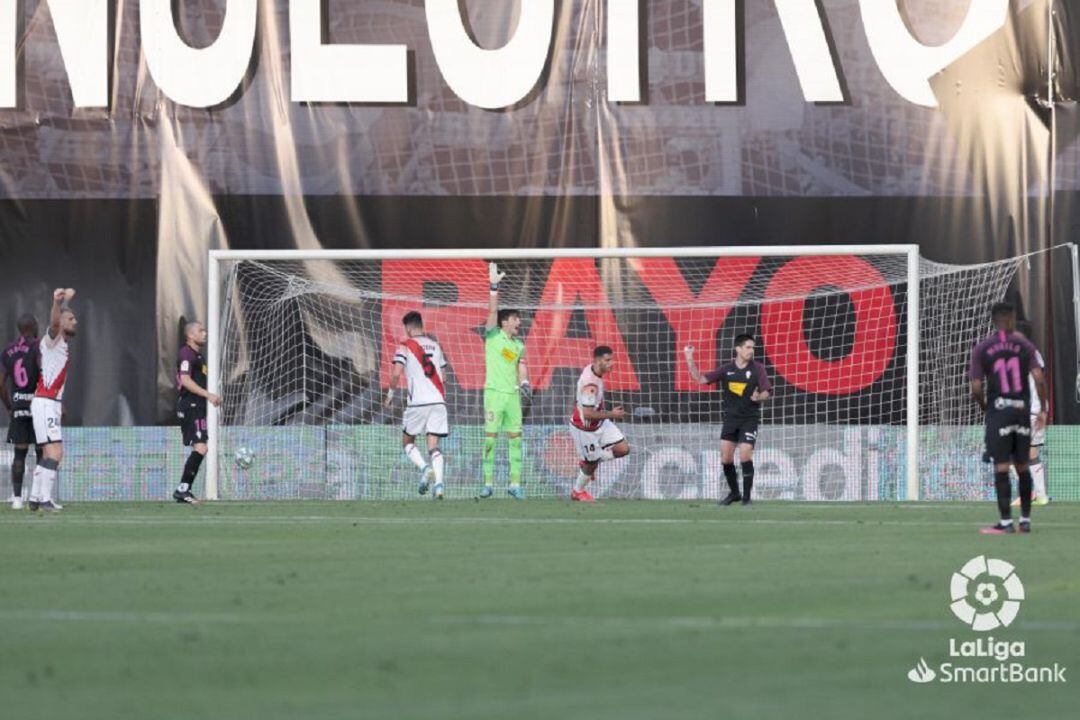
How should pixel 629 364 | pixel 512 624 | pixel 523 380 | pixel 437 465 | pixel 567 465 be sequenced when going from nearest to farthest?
pixel 512 624 → pixel 437 465 → pixel 523 380 → pixel 567 465 → pixel 629 364

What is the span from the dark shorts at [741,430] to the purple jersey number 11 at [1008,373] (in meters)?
5.60

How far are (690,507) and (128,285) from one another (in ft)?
23.3

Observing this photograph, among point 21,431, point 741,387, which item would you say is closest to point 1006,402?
point 741,387

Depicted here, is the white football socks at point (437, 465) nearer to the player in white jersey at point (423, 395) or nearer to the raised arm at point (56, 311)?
the player in white jersey at point (423, 395)

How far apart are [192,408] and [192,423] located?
151 millimetres

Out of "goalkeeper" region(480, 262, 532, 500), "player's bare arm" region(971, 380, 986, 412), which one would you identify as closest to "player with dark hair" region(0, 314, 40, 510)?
"goalkeeper" region(480, 262, 532, 500)

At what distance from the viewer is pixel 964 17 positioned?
21.1m

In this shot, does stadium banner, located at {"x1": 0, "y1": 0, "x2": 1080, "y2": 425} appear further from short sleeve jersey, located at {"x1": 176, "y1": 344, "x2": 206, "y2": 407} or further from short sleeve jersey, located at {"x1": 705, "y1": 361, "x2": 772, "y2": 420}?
short sleeve jersey, located at {"x1": 705, "y1": 361, "x2": 772, "y2": 420}

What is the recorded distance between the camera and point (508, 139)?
21125 millimetres

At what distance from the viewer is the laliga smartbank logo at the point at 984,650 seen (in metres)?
5.47

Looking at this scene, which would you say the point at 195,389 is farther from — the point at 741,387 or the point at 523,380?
the point at 741,387

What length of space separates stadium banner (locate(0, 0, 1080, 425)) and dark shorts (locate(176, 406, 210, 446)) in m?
2.24

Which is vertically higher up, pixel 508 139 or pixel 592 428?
pixel 508 139

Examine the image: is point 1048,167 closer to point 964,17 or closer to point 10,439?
point 964,17
